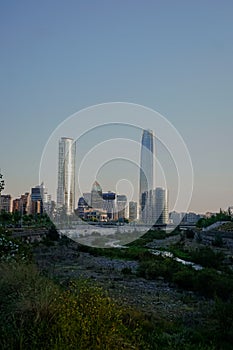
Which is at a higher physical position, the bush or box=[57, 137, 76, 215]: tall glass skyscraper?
box=[57, 137, 76, 215]: tall glass skyscraper

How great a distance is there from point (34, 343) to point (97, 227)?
66593 millimetres

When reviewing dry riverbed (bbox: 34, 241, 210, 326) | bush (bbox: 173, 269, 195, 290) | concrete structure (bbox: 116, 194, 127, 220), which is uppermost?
concrete structure (bbox: 116, 194, 127, 220)

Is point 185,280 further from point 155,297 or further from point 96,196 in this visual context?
point 96,196

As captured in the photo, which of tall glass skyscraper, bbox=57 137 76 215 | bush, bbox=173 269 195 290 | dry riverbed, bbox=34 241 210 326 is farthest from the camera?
tall glass skyscraper, bbox=57 137 76 215

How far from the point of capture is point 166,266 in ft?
67.8

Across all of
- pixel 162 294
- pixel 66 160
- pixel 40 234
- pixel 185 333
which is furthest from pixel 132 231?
pixel 185 333

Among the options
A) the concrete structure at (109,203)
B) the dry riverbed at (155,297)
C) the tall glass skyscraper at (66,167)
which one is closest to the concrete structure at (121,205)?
the concrete structure at (109,203)

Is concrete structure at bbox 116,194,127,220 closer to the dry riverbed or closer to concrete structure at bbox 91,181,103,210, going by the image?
concrete structure at bbox 91,181,103,210

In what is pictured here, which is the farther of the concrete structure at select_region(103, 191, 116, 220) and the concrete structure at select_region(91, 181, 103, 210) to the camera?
the concrete structure at select_region(103, 191, 116, 220)

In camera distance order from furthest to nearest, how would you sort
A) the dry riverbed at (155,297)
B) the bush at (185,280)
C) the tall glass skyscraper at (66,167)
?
the tall glass skyscraper at (66,167) → the bush at (185,280) → the dry riverbed at (155,297)

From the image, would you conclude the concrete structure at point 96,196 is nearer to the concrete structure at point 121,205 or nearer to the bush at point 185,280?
the concrete structure at point 121,205

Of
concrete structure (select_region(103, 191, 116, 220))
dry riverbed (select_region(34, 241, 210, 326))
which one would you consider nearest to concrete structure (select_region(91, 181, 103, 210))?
concrete structure (select_region(103, 191, 116, 220))

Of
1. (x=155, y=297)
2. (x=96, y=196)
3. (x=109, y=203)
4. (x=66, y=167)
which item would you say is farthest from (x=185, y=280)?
(x=109, y=203)

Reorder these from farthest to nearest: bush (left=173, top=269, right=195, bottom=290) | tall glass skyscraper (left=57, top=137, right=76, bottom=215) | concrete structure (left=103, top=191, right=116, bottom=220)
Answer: concrete structure (left=103, top=191, right=116, bottom=220) < tall glass skyscraper (left=57, top=137, right=76, bottom=215) < bush (left=173, top=269, right=195, bottom=290)
